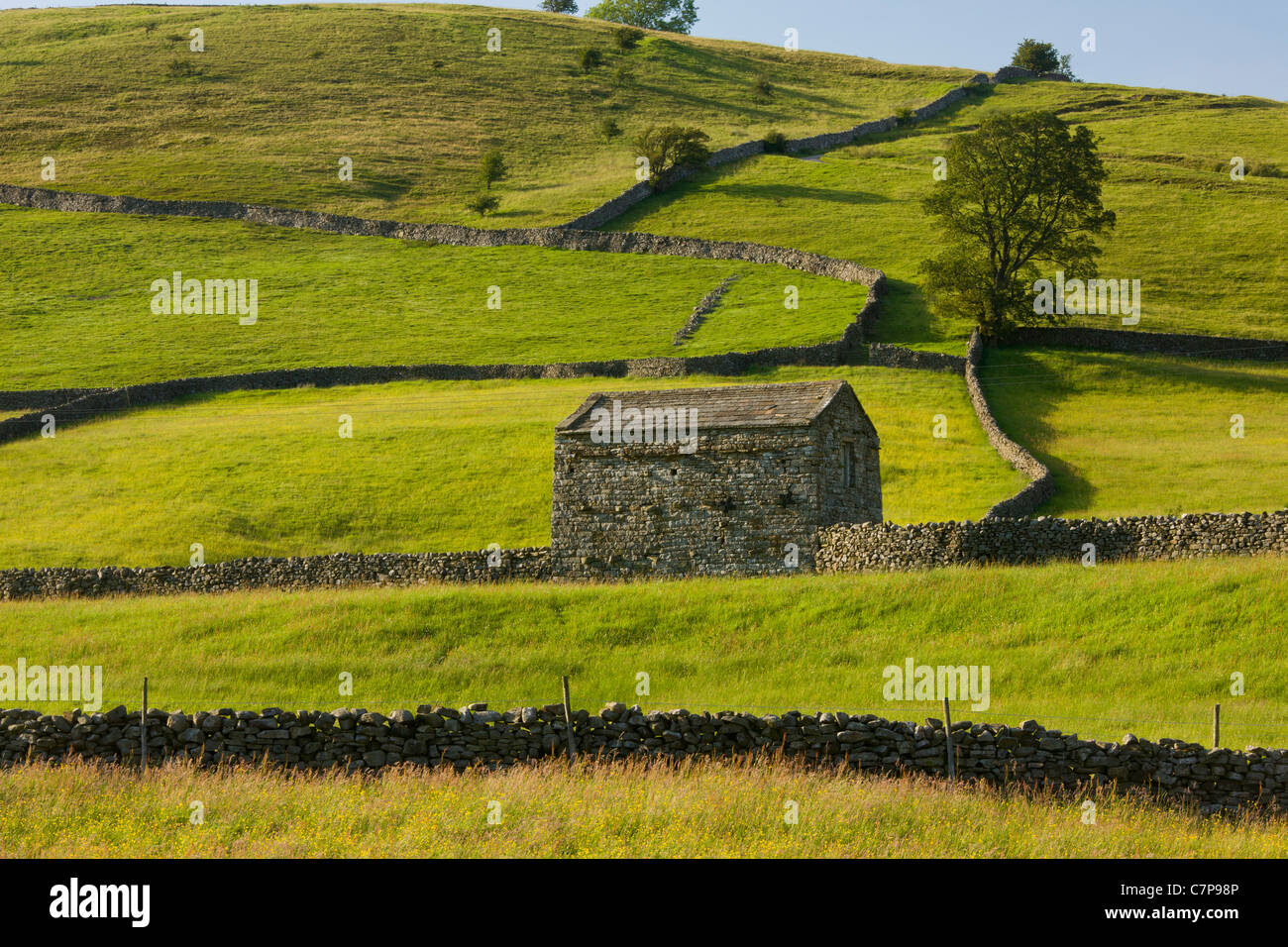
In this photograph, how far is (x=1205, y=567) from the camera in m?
23.4

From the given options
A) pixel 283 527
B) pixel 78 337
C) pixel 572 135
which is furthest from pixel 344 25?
pixel 283 527

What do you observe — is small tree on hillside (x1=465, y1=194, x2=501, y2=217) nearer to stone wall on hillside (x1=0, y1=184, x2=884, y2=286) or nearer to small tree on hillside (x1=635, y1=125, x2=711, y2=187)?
stone wall on hillside (x1=0, y1=184, x2=884, y2=286)

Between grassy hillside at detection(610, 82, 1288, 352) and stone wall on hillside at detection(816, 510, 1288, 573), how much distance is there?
29515 mm

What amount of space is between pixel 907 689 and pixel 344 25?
13352 centimetres

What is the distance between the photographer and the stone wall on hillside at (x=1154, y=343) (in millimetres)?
56344

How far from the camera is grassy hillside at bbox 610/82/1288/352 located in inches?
2500

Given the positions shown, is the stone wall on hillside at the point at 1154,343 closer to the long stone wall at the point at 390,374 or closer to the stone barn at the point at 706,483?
the long stone wall at the point at 390,374

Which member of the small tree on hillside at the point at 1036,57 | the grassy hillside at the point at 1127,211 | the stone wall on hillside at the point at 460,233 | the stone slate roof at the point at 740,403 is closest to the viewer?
the stone slate roof at the point at 740,403

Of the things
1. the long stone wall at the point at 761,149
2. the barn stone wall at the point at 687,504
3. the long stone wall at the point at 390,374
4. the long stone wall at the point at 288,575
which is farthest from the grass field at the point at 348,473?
the long stone wall at the point at 761,149

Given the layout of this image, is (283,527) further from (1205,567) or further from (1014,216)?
(1014,216)

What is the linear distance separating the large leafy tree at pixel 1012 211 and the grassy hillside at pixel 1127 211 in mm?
2168

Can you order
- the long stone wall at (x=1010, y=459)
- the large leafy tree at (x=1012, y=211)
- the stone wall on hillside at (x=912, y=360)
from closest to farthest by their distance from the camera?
the long stone wall at (x=1010, y=459), the stone wall on hillside at (x=912, y=360), the large leafy tree at (x=1012, y=211)

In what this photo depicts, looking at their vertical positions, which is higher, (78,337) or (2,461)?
(78,337)
